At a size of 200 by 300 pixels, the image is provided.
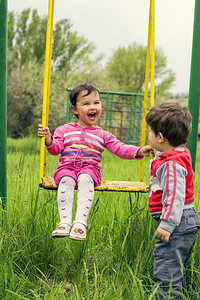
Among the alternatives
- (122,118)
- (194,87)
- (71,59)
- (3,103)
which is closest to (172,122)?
(194,87)

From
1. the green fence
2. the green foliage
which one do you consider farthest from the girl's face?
the green foliage

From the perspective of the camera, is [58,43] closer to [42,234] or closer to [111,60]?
[111,60]

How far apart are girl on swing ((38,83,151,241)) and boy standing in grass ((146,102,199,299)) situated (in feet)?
1.54

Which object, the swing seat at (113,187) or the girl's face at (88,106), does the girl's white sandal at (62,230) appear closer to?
the swing seat at (113,187)

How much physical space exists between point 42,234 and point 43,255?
143 millimetres

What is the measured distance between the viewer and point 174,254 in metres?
2.11

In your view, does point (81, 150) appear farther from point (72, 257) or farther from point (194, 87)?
point (194, 87)

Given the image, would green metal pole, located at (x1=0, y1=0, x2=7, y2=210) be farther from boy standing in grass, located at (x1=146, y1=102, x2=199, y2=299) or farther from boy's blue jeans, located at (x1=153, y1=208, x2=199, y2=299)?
boy's blue jeans, located at (x1=153, y1=208, x2=199, y2=299)

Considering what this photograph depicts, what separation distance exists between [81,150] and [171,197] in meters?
0.95

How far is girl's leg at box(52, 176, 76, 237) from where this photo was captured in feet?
7.74

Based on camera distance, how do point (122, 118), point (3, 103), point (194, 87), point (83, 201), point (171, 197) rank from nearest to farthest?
1. point (171, 197)
2. point (83, 201)
3. point (194, 87)
4. point (3, 103)
5. point (122, 118)

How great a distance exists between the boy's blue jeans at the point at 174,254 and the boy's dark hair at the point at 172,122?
0.42 meters

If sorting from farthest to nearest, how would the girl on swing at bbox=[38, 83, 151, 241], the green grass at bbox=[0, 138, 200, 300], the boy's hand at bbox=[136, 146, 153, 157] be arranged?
the boy's hand at bbox=[136, 146, 153, 157] < the girl on swing at bbox=[38, 83, 151, 241] < the green grass at bbox=[0, 138, 200, 300]

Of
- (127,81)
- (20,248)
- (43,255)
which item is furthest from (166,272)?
(127,81)
